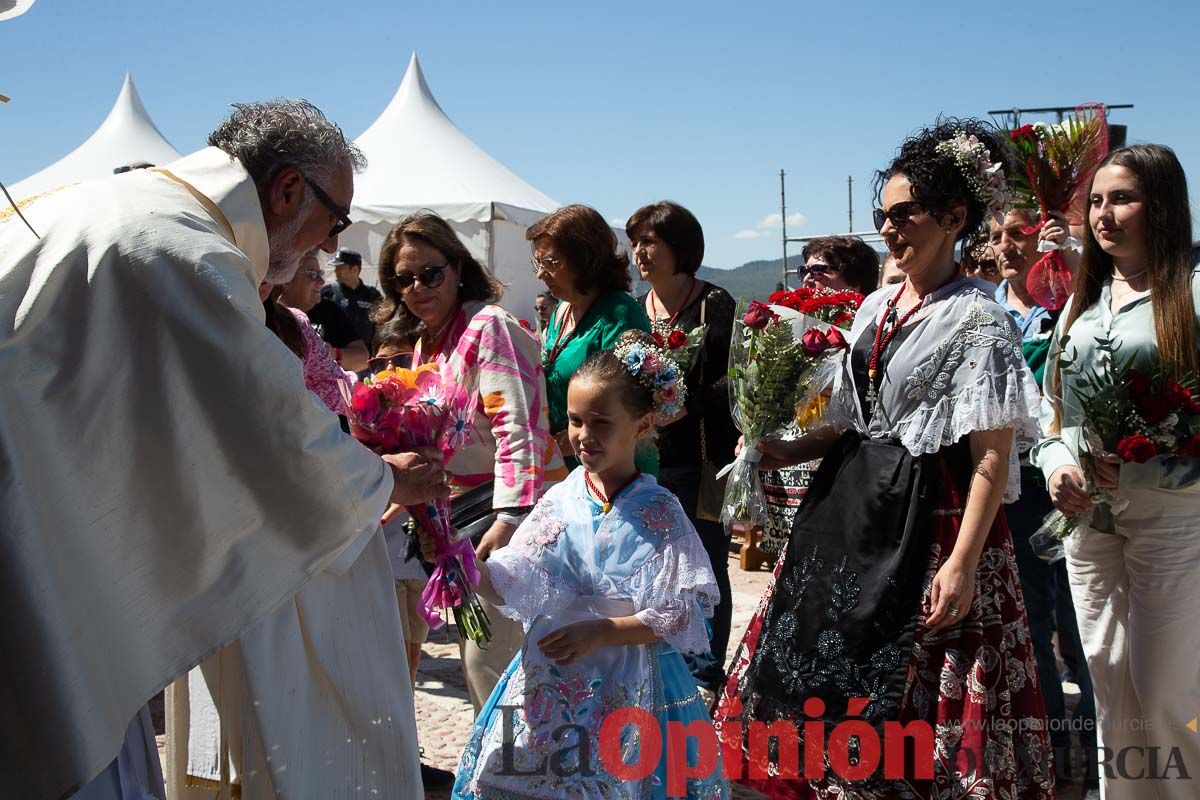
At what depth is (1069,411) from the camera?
362cm

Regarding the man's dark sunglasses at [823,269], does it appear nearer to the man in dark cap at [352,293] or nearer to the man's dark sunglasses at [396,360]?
the man's dark sunglasses at [396,360]

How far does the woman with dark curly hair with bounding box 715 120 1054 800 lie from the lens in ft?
10.4

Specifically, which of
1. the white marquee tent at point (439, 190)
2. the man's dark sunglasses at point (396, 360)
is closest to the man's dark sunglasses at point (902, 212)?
the man's dark sunglasses at point (396, 360)

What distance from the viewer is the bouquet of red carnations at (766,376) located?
3.58 meters

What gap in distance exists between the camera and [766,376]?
11.9 feet

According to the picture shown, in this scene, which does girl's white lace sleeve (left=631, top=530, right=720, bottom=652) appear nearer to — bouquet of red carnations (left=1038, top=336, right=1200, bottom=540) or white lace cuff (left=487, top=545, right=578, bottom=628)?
white lace cuff (left=487, top=545, right=578, bottom=628)

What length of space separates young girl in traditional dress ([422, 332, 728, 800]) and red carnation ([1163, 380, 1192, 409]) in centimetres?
148

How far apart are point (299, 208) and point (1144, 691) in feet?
9.76

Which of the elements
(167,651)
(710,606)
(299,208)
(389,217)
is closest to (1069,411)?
(710,606)

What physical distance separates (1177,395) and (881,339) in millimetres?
881

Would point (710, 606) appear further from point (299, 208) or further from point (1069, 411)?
point (299, 208)

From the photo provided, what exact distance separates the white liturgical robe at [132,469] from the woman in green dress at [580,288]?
2.39 m

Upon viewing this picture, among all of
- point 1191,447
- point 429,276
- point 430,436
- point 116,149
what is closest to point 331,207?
point 430,436

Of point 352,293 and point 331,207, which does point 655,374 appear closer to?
point 331,207
